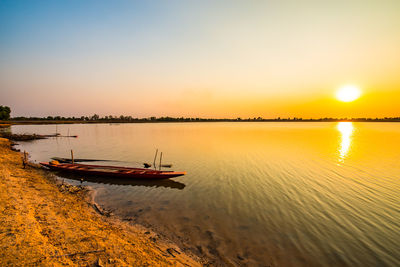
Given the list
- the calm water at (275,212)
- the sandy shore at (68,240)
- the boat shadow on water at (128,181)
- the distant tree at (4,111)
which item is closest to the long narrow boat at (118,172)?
the boat shadow on water at (128,181)

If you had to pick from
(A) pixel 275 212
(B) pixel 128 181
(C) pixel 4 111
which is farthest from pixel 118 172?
(C) pixel 4 111

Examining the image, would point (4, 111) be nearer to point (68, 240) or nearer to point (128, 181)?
Result: point (128, 181)

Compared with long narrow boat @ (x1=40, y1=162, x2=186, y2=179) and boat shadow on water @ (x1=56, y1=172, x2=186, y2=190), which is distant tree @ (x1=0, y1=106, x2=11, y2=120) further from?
boat shadow on water @ (x1=56, y1=172, x2=186, y2=190)

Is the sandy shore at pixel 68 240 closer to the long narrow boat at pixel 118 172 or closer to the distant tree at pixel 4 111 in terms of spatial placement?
the long narrow boat at pixel 118 172

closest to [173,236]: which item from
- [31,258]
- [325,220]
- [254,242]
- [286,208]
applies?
[254,242]

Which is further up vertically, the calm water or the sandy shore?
the sandy shore

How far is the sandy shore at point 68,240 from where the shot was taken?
5602mm

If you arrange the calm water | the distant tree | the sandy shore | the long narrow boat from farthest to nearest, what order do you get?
the distant tree
the long narrow boat
the calm water
the sandy shore

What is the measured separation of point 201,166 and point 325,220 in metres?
14.5

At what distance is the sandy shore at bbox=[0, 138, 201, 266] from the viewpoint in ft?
18.4

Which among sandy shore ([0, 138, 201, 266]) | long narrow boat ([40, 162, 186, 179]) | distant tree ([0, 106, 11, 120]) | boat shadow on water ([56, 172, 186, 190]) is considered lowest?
boat shadow on water ([56, 172, 186, 190])

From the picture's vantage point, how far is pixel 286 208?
477 inches

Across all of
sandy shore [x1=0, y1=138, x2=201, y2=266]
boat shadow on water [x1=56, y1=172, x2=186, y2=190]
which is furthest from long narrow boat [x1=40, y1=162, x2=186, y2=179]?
sandy shore [x1=0, y1=138, x2=201, y2=266]

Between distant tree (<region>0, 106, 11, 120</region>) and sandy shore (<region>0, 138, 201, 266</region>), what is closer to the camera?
sandy shore (<region>0, 138, 201, 266</region>)
